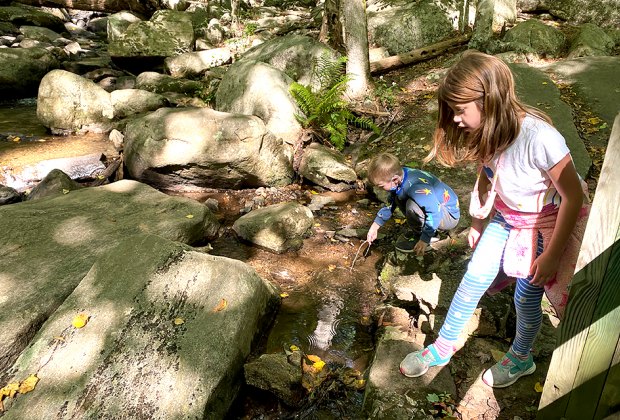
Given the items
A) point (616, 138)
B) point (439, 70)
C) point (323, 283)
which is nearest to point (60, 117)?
point (323, 283)

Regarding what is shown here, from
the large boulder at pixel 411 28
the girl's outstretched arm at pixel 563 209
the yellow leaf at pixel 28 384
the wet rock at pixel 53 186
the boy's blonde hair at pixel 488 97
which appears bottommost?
the wet rock at pixel 53 186

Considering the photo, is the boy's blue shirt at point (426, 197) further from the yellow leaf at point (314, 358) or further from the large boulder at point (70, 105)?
the large boulder at point (70, 105)

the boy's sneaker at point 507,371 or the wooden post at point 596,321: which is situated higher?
the wooden post at point 596,321

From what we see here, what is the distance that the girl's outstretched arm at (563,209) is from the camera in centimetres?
186

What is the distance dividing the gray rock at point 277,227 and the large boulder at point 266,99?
2169 millimetres

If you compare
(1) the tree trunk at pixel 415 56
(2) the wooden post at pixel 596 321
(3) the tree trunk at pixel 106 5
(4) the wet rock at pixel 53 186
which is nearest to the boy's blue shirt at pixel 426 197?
(2) the wooden post at pixel 596 321

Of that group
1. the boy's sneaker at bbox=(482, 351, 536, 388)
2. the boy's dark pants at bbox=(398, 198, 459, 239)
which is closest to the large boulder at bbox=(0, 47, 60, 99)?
the boy's dark pants at bbox=(398, 198, 459, 239)

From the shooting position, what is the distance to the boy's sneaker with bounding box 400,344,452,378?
266 centimetres

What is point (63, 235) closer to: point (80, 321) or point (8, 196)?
point (80, 321)

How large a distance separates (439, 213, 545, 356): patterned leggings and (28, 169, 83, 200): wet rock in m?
5.01

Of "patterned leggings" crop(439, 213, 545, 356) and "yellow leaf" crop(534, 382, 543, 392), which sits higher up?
"patterned leggings" crop(439, 213, 545, 356)

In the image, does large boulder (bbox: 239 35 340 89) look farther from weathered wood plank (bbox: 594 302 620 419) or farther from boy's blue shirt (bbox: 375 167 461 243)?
weathered wood plank (bbox: 594 302 620 419)

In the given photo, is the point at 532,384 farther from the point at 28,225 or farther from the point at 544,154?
the point at 28,225

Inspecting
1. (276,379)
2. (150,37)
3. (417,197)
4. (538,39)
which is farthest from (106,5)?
(276,379)
